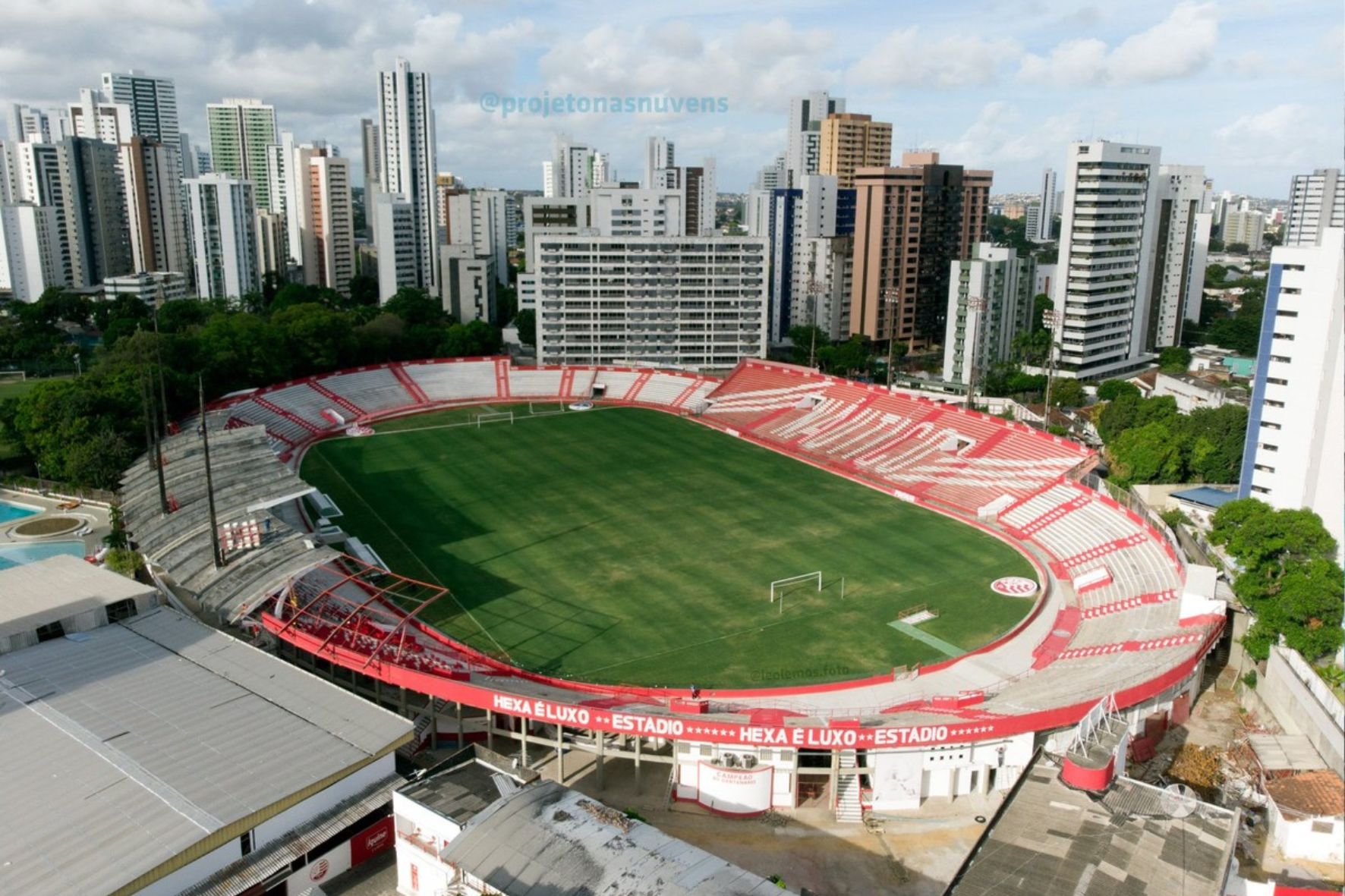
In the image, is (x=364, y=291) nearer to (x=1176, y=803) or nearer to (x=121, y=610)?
(x=121, y=610)

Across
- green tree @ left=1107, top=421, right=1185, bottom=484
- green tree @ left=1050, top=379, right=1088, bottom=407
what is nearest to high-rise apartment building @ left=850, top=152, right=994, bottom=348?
green tree @ left=1050, top=379, right=1088, bottom=407

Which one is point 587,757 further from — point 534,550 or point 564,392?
point 564,392

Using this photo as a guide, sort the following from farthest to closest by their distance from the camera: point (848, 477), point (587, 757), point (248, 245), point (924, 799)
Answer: point (248, 245), point (848, 477), point (587, 757), point (924, 799)

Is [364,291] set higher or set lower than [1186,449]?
higher

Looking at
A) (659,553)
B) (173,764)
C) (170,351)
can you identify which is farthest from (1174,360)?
(173,764)

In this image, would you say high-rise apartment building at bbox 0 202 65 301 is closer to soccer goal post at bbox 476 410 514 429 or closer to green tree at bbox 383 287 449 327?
green tree at bbox 383 287 449 327

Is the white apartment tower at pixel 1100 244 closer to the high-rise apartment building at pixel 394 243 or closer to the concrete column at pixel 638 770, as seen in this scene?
the concrete column at pixel 638 770

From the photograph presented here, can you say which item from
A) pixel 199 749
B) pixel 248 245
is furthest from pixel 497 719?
pixel 248 245
